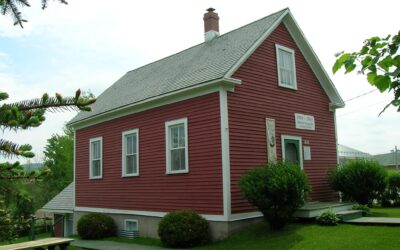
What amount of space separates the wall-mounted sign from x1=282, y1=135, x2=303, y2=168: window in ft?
1.90

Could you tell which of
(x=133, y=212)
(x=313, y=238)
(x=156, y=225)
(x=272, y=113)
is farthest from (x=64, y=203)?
(x=313, y=238)

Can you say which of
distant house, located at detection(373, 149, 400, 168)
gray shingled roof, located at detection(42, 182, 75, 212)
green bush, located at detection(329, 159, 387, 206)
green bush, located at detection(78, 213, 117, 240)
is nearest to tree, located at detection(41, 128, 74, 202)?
gray shingled roof, located at detection(42, 182, 75, 212)

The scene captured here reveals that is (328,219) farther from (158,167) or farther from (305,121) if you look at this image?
(158,167)

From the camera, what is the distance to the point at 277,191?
39.1ft

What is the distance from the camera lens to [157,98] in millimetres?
15289

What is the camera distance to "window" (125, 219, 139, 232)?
1658 cm

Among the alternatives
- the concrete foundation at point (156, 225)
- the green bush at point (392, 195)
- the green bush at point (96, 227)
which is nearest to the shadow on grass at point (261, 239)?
the concrete foundation at point (156, 225)

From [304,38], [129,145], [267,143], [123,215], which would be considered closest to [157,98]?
[129,145]

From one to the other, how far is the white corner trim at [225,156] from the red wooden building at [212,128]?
0.10ft

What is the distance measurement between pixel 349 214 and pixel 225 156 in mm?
4324

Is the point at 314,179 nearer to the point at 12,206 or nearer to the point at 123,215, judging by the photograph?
the point at 123,215

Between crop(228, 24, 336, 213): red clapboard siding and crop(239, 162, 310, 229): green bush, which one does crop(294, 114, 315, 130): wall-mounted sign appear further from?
crop(239, 162, 310, 229): green bush

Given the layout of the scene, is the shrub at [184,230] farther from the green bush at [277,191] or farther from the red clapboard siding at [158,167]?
the green bush at [277,191]

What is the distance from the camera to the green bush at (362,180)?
51.1 ft
